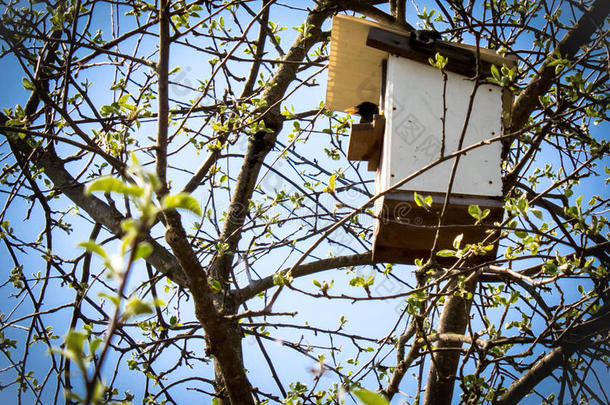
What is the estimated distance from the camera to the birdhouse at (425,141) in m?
2.32

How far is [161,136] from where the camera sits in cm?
186

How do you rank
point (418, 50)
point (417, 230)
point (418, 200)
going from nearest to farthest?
point (418, 200)
point (417, 230)
point (418, 50)

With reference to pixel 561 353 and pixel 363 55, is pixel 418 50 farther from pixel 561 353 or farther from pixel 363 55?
pixel 561 353

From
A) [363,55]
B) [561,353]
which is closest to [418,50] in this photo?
[363,55]

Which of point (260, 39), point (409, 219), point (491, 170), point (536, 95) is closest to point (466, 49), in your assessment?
point (536, 95)

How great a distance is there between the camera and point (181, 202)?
71 cm

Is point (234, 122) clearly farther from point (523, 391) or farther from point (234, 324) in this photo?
point (523, 391)

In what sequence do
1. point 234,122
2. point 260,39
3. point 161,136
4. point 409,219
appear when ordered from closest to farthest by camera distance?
point 161,136, point 409,219, point 234,122, point 260,39

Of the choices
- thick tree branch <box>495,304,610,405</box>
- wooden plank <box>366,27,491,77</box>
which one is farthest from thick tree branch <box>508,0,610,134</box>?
thick tree branch <box>495,304,610,405</box>

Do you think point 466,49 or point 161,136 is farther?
point 466,49

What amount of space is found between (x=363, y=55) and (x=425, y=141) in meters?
0.78

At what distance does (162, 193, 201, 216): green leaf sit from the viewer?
669 millimetres

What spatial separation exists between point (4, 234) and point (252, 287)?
4.83ft

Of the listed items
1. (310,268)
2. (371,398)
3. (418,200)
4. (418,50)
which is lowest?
(371,398)
